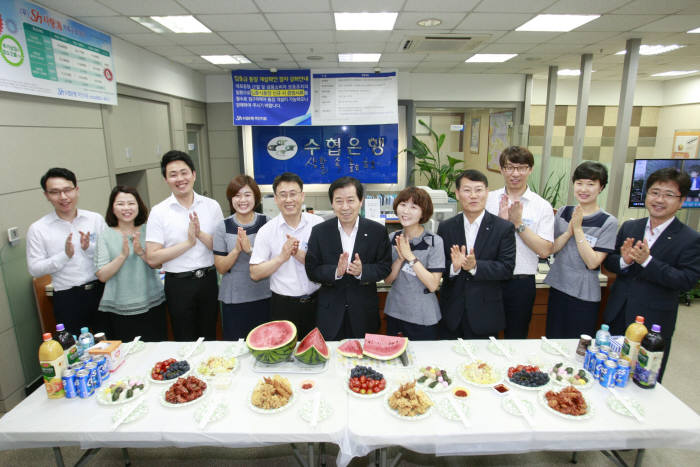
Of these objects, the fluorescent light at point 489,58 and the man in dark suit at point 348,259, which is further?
the fluorescent light at point 489,58

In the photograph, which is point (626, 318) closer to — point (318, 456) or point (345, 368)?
point (345, 368)

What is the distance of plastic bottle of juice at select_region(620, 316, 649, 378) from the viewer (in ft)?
5.74

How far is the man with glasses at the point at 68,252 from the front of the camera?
2.55 meters

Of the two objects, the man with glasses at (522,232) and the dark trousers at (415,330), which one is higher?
the man with glasses at (522,232)

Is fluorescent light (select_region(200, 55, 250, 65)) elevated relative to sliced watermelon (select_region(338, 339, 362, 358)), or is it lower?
elevated

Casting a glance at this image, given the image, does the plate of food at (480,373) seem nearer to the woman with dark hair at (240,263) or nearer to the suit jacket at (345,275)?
the suit jacket at (345,275)

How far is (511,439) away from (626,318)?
1.34 metres

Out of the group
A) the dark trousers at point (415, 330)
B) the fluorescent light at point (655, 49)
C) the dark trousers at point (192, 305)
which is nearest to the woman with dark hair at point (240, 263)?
the dark trousers at point (192, 305)

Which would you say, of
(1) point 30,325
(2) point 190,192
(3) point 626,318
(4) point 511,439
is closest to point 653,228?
(3) point 626,318

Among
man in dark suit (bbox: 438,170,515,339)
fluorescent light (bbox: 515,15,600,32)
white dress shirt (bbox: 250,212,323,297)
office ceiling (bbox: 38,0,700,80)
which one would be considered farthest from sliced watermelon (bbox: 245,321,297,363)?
fluorescent light (bbox: 515,15,600,32)

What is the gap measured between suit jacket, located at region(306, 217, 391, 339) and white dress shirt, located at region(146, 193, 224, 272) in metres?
0.84

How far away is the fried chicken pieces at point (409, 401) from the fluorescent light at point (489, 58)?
5306 mm

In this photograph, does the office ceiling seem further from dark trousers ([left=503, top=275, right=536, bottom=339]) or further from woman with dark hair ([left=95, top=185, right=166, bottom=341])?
dark trousers ([left=503, top=275, right=536, bottom=339])

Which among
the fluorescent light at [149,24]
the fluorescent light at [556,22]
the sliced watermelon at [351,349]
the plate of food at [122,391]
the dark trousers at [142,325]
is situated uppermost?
the fluorescent light at [556,22]
